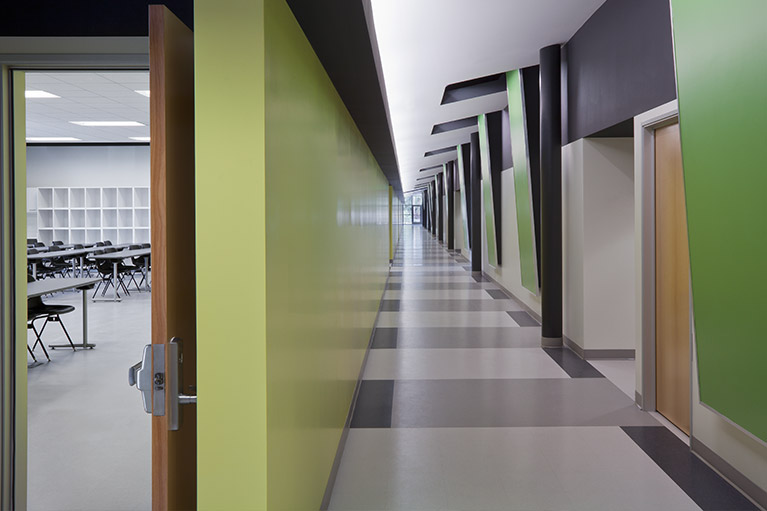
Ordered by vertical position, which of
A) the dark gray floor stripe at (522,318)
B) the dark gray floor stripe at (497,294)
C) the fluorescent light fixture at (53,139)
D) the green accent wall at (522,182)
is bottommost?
the dark gray floor stripe at (522,318)

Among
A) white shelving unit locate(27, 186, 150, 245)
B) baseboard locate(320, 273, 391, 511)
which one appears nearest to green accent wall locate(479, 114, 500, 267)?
baseboard locate(320, 273, 391, 511)

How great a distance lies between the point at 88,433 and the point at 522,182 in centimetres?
591

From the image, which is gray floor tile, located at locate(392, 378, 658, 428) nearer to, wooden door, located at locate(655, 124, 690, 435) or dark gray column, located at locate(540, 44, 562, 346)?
wooden door, located at locate(655, 124, 690, 435)

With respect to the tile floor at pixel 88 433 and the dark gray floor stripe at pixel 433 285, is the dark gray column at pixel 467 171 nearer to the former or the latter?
the dark gray floor stripe at pixel 433 285

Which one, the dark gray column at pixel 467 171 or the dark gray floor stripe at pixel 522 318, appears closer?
the dark gray floor stripe at pixel 522 318

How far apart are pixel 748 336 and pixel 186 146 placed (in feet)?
8.67

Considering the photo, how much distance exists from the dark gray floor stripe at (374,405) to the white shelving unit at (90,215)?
13.6m

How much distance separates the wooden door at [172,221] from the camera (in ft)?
5.70

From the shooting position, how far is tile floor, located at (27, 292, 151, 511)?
328cm

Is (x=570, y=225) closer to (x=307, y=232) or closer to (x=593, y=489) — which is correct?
(x=593, y=489)

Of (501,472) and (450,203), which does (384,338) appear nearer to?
(501,472)

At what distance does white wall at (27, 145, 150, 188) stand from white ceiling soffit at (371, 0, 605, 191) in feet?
36.7

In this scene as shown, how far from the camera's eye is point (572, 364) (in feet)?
19.8

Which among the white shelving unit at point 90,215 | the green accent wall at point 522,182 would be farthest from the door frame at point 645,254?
the white shelving unit at point 90,215
